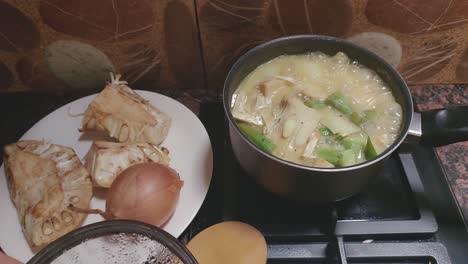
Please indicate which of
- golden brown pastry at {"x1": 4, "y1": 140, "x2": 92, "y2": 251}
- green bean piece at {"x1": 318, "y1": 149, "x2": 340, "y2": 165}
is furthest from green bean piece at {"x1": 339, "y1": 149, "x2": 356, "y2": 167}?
golden brown pastry at {"x1": 4, "y1": 140, "x2": 92, "y2": 251}

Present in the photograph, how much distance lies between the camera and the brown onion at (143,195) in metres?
0.78

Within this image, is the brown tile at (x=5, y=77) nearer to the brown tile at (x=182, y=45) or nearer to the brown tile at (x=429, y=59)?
the brown tile at (x=182, y=45)

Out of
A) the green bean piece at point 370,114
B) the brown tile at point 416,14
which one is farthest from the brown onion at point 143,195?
the brown tile at point 416,14

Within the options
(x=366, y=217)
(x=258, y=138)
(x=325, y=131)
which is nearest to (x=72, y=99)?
(x=258, y=138)

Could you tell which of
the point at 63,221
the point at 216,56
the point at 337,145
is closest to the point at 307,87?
the point at 337,145

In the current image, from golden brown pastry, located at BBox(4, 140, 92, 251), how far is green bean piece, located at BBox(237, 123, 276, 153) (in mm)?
332

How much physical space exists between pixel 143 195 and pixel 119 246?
0.70ft

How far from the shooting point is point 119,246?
0.58m

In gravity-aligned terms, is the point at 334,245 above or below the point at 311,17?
below

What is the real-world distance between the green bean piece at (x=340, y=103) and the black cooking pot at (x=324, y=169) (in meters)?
0.09

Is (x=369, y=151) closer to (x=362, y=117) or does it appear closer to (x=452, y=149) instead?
(x=362, y=117)

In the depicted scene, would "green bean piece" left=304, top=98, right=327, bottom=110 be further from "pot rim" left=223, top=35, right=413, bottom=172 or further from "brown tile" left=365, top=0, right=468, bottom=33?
"brown tile" left=365, top=0, right=468, bottom=33

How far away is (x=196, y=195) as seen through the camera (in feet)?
2.83

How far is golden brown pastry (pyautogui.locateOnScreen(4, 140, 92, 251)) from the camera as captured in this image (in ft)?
2.58
